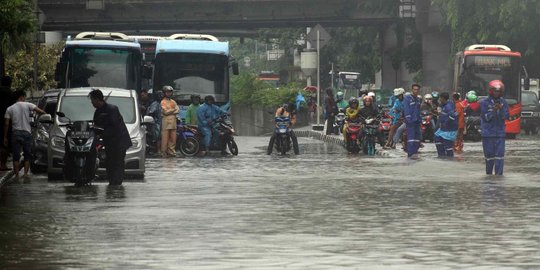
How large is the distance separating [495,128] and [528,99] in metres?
32.5

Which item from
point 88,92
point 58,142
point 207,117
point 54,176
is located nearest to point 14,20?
point 58,142

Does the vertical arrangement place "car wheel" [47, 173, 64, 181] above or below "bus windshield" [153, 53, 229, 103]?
below

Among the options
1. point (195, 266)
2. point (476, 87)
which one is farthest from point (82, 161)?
point (476, 87)

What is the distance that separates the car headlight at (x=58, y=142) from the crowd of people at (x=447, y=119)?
24.8ft

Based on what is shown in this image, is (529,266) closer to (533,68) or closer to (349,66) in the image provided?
(533,68)

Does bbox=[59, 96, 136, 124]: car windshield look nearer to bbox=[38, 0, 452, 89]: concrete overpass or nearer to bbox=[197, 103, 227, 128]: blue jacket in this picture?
bbox=[197, 103, 227, 128]: blue jacket

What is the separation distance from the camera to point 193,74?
44406mm

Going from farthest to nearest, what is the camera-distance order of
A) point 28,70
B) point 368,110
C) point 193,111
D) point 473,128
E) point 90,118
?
point 28,70 → point 473,128 → point 193,111 → point 368,110 → point 90,118

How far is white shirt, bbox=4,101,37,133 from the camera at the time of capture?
2719cm

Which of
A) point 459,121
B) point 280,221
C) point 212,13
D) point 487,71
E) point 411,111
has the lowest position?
point 280,221

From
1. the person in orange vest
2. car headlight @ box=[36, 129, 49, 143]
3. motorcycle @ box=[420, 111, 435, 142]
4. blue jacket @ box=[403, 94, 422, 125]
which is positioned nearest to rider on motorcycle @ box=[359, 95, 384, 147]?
the person in orange vest

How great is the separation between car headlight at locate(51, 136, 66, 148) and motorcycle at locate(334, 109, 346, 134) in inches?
867

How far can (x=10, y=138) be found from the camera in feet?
90.5

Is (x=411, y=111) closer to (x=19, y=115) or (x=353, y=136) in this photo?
(x=353, y=136)
